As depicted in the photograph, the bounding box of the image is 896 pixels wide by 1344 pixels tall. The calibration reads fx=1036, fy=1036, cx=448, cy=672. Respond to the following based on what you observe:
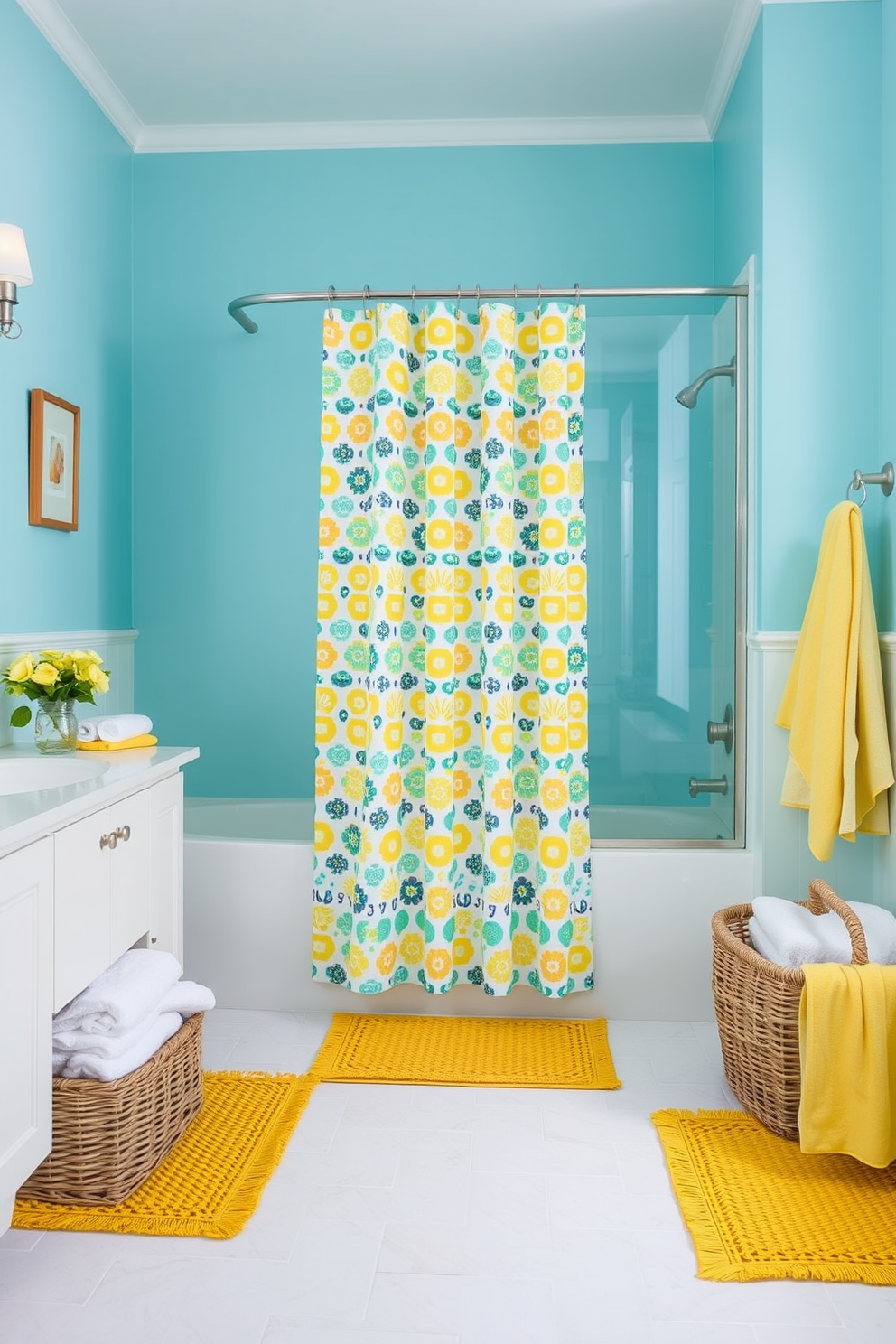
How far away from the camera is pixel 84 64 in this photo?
2.94 metres

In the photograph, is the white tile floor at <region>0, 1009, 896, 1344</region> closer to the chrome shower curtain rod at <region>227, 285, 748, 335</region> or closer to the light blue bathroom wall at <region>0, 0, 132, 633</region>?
the light blue bathroom wall at <region>0, 0, 132, 633</region>

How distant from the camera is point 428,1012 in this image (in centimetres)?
282

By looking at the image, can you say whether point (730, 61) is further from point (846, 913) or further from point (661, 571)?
point (846, 913)

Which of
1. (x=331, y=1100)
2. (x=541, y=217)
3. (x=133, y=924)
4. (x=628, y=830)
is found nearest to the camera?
(x=133, y=924)

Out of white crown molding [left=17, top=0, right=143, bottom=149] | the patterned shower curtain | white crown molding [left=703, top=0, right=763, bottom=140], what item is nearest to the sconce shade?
the patterned shower curtain

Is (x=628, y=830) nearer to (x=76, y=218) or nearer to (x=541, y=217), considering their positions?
(x=541, y=217)

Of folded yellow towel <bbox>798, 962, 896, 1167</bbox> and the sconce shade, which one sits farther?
the sconce shade

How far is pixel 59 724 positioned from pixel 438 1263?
4.72 feet

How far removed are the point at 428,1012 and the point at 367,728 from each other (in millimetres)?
803

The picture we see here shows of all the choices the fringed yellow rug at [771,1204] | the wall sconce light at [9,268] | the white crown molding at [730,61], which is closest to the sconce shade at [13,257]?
the wall sconce light at [9,268]

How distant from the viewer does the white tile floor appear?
5.16 ft

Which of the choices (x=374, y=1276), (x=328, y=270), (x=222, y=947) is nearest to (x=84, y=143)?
(x=328, y=270)

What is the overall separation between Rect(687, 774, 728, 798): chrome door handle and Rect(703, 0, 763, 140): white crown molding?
6.52 feet

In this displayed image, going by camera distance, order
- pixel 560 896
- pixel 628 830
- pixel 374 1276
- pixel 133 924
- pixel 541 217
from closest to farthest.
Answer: pixel 374 1276
pixel 133 924
pixel 560 896
pixel 628 830
pixel 541 217
